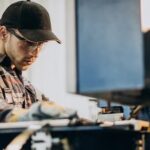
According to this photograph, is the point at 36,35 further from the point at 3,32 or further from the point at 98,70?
the point at 98,70

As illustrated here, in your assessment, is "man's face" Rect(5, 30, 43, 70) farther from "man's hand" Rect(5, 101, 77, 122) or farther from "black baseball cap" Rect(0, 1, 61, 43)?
"man's hand" Rect(5, 101, 77, 122)

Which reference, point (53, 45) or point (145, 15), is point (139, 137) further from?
point (53, 45)

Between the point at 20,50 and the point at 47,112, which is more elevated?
the point at 20,50

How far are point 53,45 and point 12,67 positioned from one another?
779mm

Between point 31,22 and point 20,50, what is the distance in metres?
0.17

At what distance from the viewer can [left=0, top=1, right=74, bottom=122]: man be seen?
1.57 metres

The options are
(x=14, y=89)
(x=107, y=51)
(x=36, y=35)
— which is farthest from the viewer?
(x=14, y=89)

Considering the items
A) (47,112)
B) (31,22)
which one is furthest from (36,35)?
(47,112)

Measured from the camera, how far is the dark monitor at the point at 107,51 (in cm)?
88

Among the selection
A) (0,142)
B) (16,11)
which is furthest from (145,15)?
(16,11)

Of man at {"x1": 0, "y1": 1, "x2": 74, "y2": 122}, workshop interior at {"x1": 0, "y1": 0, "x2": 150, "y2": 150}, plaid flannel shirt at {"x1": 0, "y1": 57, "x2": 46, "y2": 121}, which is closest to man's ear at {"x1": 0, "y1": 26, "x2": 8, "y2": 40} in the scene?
man at {"x1": 0, "y1": 1, "x2": 74, "y2": 122}

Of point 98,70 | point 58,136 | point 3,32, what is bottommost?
point 58,136

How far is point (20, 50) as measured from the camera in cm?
170

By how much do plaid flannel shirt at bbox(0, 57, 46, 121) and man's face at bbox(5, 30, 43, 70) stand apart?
0.03 metres
